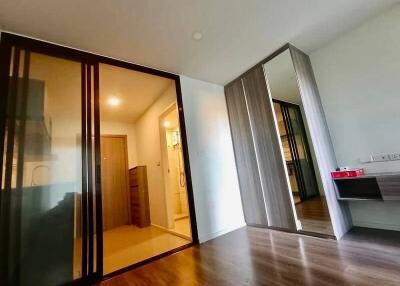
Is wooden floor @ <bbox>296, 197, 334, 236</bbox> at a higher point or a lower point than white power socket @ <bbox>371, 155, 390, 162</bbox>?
lower

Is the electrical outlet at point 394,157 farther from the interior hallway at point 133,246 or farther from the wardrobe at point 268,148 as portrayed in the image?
the interior hallway at point 133,246

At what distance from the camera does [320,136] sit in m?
2.61

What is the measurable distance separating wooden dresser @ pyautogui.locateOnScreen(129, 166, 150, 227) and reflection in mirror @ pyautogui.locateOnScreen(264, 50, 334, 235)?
3.15 metres

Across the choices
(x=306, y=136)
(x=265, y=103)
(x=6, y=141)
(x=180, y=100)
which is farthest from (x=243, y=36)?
(x=6, y=141)

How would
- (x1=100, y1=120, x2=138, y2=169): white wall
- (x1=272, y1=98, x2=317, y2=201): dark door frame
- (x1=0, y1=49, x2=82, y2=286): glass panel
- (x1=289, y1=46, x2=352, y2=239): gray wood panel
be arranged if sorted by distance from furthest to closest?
(x1=100, y1=120, x2=138, y2=169): white wall, (x1=272, y1=98, x2=317, y2=201): dark door frame, (x1=289, y1=46, x2=352, y2=239): gray wood panel, (x1=0, y1=49, x2=82, y2=286): glass panel

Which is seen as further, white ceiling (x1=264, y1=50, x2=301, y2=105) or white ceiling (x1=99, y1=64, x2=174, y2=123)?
white ceiling (x1=99, y1=64, x2=174, y2=123)

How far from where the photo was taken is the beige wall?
379 centimetres

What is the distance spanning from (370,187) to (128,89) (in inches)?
156

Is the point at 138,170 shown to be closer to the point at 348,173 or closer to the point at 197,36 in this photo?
the point at 197,36

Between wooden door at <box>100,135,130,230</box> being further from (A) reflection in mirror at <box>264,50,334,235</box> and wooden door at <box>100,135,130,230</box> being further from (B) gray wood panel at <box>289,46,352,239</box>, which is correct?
(B) gray wood panel at <box>289,46,352,239</box>

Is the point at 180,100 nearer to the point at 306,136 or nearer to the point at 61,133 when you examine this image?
the point at 61,133

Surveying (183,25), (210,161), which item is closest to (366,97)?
(210,161)

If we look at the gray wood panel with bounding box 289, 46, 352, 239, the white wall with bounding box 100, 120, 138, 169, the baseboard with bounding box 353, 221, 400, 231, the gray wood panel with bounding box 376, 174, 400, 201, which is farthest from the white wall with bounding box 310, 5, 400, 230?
the white wall with bounding box 100, 120, 138, 169

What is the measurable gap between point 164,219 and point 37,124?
2.74 m
